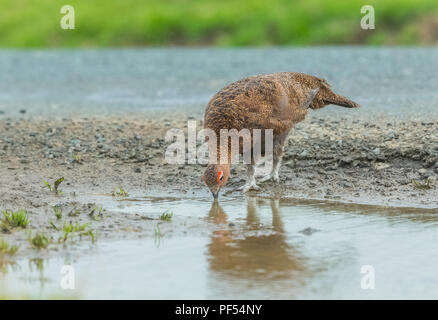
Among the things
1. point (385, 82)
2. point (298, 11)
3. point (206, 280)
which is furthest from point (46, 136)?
point (298, 11)

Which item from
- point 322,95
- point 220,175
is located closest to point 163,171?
point 220,175

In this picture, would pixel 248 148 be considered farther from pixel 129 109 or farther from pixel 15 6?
pixel 15 6

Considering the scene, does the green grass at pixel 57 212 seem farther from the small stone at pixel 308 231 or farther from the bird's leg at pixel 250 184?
the small stone at pixel 308 231

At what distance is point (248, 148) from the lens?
907 centimetres

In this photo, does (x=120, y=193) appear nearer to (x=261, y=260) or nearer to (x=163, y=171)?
(x=163, y=171)

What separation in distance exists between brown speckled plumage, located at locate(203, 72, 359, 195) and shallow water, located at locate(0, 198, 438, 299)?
3.47ft

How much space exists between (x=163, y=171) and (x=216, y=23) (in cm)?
3031

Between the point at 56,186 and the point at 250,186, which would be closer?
the point at 56,186

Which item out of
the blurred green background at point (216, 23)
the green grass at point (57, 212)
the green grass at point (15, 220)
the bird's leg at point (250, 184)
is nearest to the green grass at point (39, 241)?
the green grass at point (15, 220)

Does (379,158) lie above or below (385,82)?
below

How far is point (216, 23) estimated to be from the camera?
39.8 m

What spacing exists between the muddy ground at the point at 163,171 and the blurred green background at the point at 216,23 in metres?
23.3

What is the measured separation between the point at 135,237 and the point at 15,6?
43231 mm

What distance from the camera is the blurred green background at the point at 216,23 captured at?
35188mm
